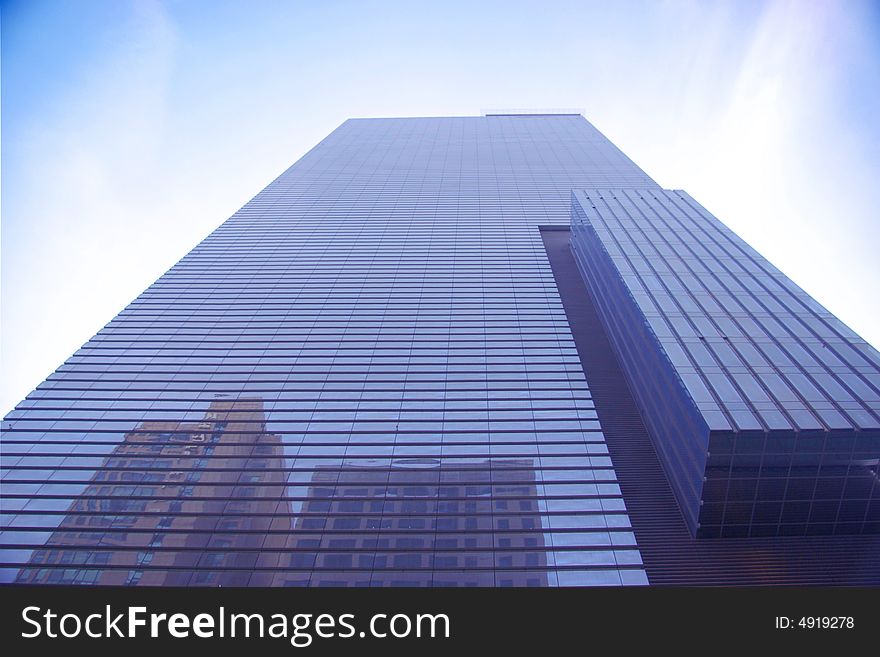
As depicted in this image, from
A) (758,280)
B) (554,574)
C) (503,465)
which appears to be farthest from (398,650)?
(758,280)

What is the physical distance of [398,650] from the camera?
8.31 m

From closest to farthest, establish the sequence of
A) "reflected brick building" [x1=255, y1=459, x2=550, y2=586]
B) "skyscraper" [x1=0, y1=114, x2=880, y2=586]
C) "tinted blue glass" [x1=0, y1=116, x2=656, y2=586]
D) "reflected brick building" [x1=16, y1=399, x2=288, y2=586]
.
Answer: "reflected brick building" [x1=255, y1=459, x2=550, y2=586] → "skyscraper" [x1=0, y1=114, x2=880, y2=586] → "reflected brick building" [x1=16, y1=399, x2=288, y2=586] → "tinted blue glass" [x1=0, y1=116, x2=656, y2=586]

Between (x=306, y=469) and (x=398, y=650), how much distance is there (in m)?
19.2

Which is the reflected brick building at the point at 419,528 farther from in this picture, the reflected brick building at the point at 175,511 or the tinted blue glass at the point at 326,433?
the reflected brick building at the point at 175,511

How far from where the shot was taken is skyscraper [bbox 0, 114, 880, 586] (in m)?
21.6

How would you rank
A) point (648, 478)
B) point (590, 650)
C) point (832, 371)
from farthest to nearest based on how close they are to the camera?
point (648, 478), point (832, 371), point (590, 650)

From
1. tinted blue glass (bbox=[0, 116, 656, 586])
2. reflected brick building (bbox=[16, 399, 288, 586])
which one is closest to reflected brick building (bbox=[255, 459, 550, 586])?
tinted blue glass (bbox=[0, 116, 656, 586])

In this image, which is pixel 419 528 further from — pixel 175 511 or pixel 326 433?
pixel 175 511

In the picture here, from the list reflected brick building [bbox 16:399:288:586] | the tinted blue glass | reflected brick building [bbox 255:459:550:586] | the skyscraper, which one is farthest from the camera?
the tinted blue glass

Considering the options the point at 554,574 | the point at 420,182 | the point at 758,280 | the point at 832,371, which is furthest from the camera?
the point at 420,182

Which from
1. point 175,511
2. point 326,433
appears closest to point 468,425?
point 326,433

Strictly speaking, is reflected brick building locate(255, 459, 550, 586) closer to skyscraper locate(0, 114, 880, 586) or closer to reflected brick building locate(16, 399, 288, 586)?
skyscraper locate(0, 114, 880, 586)

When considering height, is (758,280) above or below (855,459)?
above

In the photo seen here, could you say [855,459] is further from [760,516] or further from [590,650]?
[590,650]
